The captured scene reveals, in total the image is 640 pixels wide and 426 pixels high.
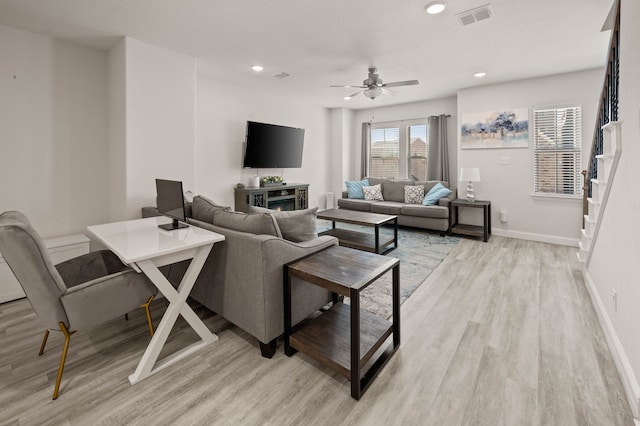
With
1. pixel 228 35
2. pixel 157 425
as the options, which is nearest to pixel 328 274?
pixel 157 425

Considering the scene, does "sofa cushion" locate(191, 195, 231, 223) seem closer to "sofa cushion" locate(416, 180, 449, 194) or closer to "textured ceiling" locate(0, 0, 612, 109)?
"textured ceiling" locate(0, 0, 612, 109)

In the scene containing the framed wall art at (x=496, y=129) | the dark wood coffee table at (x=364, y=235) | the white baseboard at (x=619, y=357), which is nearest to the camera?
the white baseboard at (x=619, y=357)

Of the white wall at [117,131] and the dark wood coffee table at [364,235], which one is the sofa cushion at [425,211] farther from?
the white wall at [117,131]

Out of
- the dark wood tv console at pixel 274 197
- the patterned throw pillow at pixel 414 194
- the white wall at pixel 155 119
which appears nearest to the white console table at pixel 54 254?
the white wall at pixel 155 119

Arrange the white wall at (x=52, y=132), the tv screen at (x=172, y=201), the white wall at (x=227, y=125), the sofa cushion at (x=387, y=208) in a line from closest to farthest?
the tv screen at (x=172, y=201) < the white wall at (x=52, y=132) < the white wall at (x=227, y=125) < the sofa cushion at (x=387, y=208)

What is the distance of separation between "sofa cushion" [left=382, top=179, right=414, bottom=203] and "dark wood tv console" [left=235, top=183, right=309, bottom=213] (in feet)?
5.67

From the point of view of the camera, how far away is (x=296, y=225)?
2.36 meters

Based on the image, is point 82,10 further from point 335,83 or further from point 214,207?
point 335,83

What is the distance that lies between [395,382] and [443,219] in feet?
12.8

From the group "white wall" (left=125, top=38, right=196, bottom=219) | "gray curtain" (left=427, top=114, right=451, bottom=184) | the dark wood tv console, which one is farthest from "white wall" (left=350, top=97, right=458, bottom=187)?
"white wall" (left=125, top=38, right=196, bottom=219)

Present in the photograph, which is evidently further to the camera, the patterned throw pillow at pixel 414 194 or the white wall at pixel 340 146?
the white wall at pixel 340 146

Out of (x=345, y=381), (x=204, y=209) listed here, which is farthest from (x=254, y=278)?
(x=204, y=209)

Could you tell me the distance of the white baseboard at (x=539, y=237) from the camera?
15.2 ft

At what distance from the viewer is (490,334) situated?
2.29m
